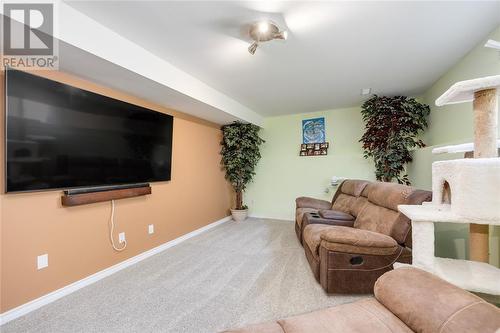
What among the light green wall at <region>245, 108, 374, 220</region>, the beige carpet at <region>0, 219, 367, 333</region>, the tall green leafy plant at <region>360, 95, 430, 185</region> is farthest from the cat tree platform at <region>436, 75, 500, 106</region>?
the light green wall at <region>245, 108, 374, 220</region>

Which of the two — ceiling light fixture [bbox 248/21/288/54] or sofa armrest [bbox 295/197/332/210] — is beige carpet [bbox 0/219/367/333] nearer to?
sofa armrest [bbox 295/197/332/210]

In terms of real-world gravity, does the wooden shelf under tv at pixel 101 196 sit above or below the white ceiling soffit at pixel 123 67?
below

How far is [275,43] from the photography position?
199cm

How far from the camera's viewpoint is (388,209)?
2.16 meters

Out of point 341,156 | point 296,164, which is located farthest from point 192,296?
point 341,156

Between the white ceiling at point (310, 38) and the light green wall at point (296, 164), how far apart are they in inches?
49.5

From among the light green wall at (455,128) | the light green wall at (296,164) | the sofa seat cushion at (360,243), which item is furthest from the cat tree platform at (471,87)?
the light green wall at (296,164)

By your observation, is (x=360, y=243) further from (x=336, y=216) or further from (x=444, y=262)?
(x=336, y=216)

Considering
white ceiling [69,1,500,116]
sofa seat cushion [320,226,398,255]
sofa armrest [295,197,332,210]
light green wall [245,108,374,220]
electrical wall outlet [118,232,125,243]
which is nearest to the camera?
white ceiling [69,1,500,116]

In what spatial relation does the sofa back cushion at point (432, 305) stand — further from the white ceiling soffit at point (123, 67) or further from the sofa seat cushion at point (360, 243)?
the white ceiling soffit at point (123, 67)

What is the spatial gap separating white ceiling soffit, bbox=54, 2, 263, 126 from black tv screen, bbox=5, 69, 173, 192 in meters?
0.21

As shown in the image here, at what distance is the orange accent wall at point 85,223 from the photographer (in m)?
1.68

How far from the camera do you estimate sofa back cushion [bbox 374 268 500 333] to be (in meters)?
0.74

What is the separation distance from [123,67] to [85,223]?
1542mm
